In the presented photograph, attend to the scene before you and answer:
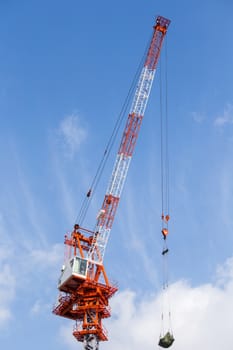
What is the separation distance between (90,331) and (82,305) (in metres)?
5.94

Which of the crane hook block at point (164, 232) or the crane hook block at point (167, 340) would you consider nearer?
the crane hook block at point (167, 340)

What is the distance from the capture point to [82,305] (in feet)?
306

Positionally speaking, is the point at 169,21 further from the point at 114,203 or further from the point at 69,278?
the point at 69,278

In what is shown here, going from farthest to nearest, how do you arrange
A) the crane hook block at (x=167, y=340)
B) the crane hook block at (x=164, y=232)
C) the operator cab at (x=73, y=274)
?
the operator cab at (x=73, y=274) < the crane hook block at (x=164, y=232) < the crane hook block at (x=167, y=340)

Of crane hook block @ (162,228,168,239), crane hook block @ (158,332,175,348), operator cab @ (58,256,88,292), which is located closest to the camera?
crane hook block @ (158,332,175,348)

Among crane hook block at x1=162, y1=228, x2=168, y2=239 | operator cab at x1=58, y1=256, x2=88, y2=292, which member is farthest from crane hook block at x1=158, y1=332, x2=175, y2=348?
operator cab at x1=58, y1=256, x2=88, y2=292

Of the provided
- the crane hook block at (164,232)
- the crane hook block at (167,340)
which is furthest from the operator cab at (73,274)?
the crane hook block at (167,340)

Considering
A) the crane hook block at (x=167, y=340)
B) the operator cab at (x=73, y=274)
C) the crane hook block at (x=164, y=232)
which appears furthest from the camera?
the operator cab at (x=73, y=274)

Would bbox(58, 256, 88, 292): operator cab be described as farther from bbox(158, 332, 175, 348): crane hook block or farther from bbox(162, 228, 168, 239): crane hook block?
bbox(158, 332, 175, 348): crane hook block

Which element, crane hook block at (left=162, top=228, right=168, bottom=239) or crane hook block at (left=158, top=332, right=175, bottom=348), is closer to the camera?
crane hook block at (left=158, top=332, right=175, bottom=348)

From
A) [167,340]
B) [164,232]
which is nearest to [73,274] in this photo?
[164,232]

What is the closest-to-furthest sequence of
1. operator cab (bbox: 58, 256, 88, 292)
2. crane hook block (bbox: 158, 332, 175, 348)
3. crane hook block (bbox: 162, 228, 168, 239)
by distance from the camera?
crane hook block (bbox: 158, 332, 175, 348)
crane hook block (bbox: 162, 228, 168, 239)
operator cab (bbox: 58, 256, 88, 292)

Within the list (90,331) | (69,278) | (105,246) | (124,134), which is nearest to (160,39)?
(124,134)

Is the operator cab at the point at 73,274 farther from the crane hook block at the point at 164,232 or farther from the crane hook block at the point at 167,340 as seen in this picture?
the crane hook block at the point at 167,340
